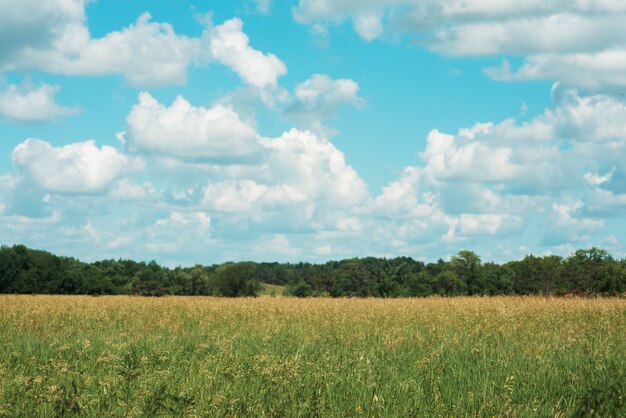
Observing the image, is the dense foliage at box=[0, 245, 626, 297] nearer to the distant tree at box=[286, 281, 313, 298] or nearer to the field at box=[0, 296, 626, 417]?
the distant tree at box=[286, 281, 313, 298]

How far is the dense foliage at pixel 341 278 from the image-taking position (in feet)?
255

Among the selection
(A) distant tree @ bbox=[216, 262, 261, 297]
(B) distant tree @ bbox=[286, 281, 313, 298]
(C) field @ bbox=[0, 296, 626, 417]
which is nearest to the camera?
(C) field @ bbox=[0, 296, 626, 417]

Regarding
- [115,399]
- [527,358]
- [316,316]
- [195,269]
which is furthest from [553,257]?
[115,399]

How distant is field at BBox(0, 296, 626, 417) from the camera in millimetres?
8055

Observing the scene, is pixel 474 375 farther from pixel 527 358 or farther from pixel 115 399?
pixel 115 399

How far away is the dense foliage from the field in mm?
56126

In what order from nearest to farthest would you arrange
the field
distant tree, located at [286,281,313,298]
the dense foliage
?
1. the field
2. the dense foliage
3. distant tree, located at [286,281,313,298]

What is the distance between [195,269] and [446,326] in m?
87.2

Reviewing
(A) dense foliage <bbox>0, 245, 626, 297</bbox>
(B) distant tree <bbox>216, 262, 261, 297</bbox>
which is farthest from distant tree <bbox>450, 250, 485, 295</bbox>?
(B) distant tree <bbox>216, 262, 261, 297</bbox>

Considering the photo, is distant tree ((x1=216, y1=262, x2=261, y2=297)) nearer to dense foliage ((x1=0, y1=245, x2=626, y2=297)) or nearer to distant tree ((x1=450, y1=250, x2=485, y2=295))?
dense foliage ((x1=0, y1=245, x2=626, y2=297))

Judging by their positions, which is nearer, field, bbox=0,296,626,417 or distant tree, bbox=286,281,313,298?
field, bbox=0,296,626,417

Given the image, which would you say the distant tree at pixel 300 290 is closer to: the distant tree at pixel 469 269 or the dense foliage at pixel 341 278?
the dense foliage at pixel 341 278

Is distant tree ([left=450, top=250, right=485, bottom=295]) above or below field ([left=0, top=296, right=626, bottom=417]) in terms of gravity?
above

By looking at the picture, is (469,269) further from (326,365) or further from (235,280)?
(326,365)
